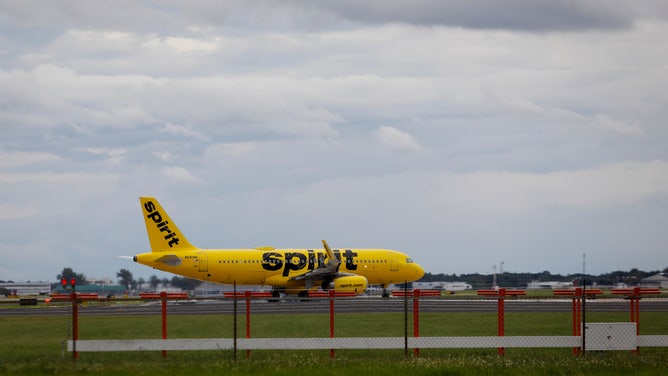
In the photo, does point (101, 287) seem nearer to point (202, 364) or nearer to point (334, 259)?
point (334, 259)

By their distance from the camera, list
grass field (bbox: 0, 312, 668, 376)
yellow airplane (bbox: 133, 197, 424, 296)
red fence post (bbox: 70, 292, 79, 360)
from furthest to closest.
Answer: yellow airplane (bbox: 133, 197, 424, 296) → red fence post (bbox: 70, 292, 79, 360) → grass field (bbox: 0, 312, 668, 376)

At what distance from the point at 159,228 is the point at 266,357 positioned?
135ft

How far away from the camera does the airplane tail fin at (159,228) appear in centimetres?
6391

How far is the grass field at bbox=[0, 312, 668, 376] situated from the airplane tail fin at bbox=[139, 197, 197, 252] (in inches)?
1308

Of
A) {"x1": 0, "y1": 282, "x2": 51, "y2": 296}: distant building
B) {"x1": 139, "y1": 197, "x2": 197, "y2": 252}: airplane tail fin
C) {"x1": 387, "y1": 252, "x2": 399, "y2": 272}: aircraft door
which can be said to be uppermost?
{"x1": 139, "y1": 197, "x2": 197, "y2": 252}: airplane tail fin

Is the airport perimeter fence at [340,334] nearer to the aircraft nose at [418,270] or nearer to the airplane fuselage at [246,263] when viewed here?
the airplane fuselage at [246,263]

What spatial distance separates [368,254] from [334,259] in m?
4.41

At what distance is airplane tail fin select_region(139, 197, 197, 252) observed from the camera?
63.9m

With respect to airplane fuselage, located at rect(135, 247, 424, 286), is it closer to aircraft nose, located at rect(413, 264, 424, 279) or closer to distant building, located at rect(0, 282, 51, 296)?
aircraft nose, located at rect(413, 264, 424, 279)

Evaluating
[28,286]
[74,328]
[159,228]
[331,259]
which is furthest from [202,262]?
[28,286]

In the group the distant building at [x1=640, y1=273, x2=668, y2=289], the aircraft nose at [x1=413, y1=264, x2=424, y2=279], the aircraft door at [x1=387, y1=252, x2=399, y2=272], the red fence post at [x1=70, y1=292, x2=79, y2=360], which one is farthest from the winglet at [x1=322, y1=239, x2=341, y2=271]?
the red fence post at [x1=70, y1=292, x2=79, y2=360]

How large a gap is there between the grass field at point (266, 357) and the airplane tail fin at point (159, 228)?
1308 inches

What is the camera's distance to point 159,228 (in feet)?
210

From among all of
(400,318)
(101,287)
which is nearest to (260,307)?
(400,318)
